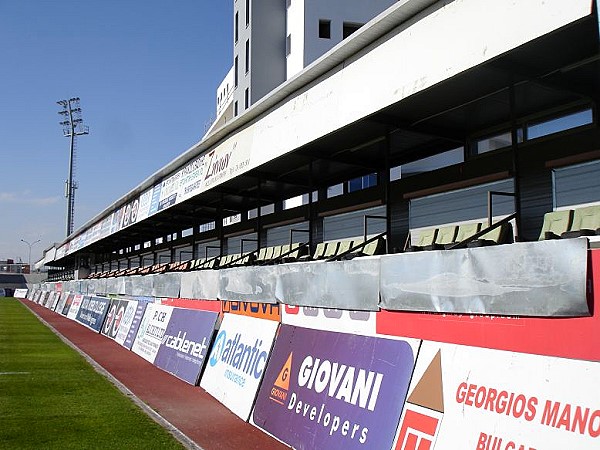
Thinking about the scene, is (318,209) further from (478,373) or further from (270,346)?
(478,373)

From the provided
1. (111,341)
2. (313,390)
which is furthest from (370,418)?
(111,341)

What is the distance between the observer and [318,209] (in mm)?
15375

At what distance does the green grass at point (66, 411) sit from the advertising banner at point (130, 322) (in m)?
2.50

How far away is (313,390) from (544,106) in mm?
5438

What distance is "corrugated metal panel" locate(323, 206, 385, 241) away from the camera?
13.1 m

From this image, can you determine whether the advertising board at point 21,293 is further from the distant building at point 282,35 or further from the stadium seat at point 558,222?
the stadium seat at point 558,222

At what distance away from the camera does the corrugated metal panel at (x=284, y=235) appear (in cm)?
1657

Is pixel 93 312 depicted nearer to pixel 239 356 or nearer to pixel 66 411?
pixel 66 411

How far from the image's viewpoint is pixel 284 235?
1761 cm

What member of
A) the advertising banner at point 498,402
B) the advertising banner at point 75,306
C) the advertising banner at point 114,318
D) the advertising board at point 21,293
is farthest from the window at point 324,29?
the advertising board at point 21,293

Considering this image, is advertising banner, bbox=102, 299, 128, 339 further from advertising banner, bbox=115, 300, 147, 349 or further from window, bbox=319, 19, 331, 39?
window, bbox=319, 19, 331, 39

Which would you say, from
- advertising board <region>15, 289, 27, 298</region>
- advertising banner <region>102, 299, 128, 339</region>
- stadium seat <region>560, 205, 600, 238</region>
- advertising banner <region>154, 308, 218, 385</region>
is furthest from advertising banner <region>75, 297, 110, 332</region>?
advertising board <region>15, 289, 27, 298</region>

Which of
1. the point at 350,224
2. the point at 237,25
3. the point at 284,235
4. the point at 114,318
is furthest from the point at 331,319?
the point at 237,25

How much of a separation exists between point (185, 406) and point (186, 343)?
2.84m
